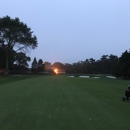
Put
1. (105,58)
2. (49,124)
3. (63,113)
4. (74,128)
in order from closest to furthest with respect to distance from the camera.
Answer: (74,128), (49,124), (63,113), (105,58)

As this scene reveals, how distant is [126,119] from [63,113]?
7.08 feet

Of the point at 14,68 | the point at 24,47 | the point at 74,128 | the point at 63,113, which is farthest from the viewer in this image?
the point at 14,68

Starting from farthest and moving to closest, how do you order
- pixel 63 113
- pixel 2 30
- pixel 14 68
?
pixel 14 68 → pixel 2 30 → pixel 63 113

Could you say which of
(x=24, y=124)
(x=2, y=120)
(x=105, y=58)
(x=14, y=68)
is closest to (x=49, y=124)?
(x=24, y=124)

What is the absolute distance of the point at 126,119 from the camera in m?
6.44

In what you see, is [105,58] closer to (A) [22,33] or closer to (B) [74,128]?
(A) [22,33]

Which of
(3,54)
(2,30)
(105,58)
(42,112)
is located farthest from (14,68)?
(42,112)

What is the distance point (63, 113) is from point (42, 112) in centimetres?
78

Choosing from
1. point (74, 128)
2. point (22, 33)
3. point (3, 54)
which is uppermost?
point (22, 33)

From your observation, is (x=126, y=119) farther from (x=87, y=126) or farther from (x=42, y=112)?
(x=42, y=112)

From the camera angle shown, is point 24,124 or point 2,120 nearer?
point 24,124

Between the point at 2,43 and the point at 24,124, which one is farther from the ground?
the point at 2,43

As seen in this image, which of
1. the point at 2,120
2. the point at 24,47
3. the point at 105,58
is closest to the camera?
the point at 2,120

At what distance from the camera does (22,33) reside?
169 ft
